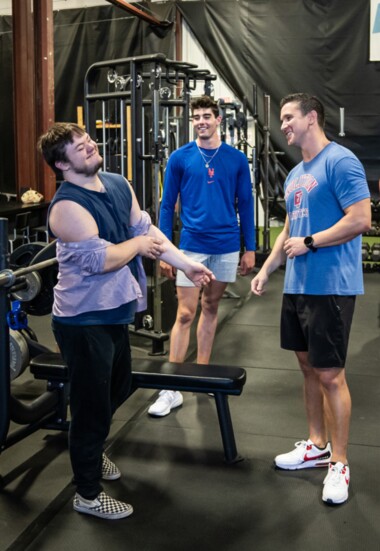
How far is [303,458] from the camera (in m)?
2.77

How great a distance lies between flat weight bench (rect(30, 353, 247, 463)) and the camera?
110 inches

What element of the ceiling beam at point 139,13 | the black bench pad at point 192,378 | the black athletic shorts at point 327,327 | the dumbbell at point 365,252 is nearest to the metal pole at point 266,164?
the dumbbell at point 365,252

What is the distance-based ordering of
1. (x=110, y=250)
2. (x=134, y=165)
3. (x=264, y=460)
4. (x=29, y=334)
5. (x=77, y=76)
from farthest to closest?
(x=77, y=76), (x=134, y=165), (x=29, y=334), (x=264, y=460), (x=110, y=250)

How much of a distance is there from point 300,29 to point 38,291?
6822 millimetres

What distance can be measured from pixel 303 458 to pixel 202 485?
17.2 inches

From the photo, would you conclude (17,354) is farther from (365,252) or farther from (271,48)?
(271,48)

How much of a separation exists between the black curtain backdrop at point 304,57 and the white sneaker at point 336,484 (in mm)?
6475

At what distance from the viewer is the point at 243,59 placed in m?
8.86

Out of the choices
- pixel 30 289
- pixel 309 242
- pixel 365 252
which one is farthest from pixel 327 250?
pixel 365 252

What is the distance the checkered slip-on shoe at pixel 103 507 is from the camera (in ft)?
7.85

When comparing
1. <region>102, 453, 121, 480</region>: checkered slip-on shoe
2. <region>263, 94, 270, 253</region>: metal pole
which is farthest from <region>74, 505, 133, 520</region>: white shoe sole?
<region>263, 94, 270, 253</region>: metal pole

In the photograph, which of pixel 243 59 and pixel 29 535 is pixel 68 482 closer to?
pixel 29 535

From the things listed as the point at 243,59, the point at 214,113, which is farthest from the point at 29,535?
the point at 243,59

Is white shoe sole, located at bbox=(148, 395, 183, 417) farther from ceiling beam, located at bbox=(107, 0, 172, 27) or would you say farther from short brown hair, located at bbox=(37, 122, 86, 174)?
ceiling beam, located at bbox=(107, 0, 172, 27)
